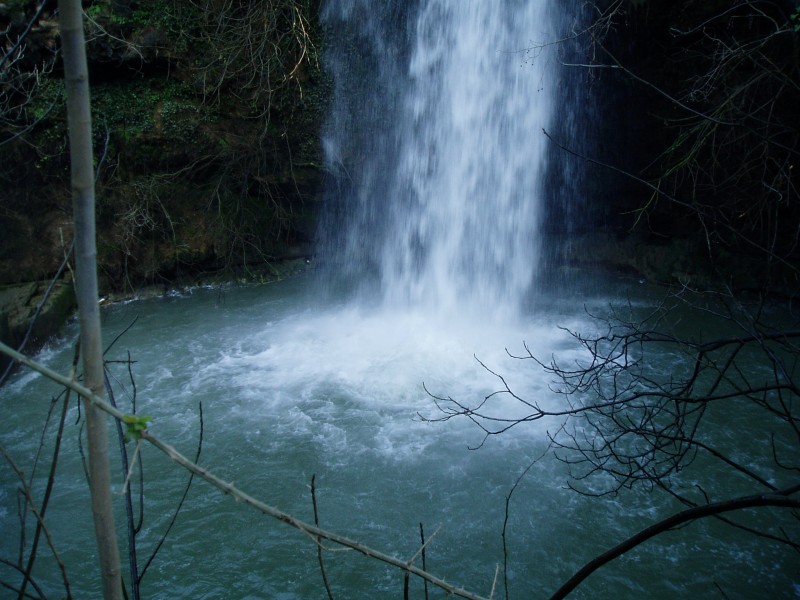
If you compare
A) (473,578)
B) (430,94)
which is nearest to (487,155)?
(430,94)

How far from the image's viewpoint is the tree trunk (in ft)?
4.35

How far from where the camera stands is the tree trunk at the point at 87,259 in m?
→ 1.33

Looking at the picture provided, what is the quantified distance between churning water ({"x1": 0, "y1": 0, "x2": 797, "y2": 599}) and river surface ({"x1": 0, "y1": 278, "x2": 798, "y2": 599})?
2 cm

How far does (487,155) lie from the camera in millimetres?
10695

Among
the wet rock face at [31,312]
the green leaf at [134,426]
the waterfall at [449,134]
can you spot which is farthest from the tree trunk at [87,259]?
the waterfall at [449,134]

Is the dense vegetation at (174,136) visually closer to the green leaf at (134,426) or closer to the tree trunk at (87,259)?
the tree trunk at (87,259)

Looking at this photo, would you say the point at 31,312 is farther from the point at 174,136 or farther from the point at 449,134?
the point at 449,134

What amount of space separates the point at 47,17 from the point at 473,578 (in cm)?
968

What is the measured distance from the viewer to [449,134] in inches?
427

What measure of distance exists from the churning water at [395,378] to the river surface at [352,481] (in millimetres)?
21

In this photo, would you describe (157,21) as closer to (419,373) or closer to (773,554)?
(419,373)

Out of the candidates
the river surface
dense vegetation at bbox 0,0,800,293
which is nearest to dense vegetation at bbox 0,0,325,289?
dense vegetation at bbox 0,0,800,293

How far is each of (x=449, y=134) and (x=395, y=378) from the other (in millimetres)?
5456

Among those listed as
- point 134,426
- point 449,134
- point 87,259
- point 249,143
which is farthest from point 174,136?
point 134,426
